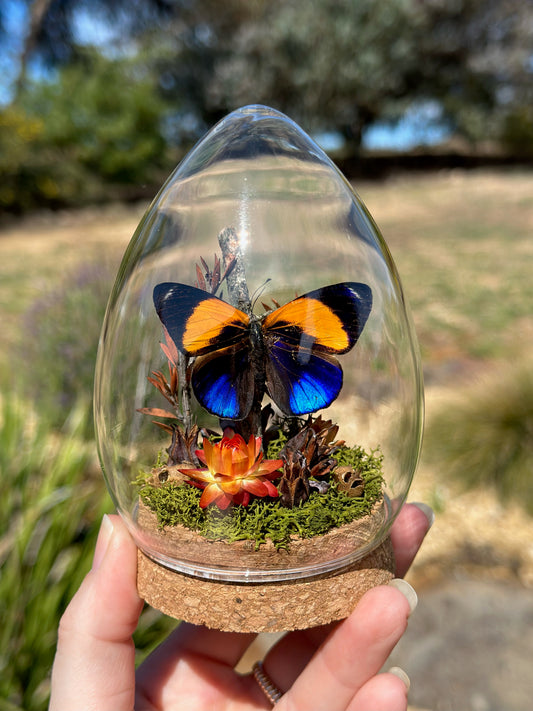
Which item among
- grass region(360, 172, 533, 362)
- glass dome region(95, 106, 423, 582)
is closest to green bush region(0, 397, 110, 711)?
glass dome region(95, 106, 423, 582)

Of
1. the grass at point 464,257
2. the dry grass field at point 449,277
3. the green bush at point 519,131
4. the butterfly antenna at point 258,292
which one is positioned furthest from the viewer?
the green bush at point 519,131

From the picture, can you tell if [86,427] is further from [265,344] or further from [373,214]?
[373,214]

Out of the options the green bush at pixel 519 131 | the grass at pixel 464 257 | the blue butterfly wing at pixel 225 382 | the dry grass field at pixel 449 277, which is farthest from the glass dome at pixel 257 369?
the green bush at pixel 519 131

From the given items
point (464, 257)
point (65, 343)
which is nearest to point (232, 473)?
point (65, 343)

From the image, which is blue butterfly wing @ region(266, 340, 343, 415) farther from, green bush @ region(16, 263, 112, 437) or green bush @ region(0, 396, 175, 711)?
green bush @ region(16, 263, 112, 437)

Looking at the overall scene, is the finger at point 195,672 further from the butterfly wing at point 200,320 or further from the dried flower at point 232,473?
the butterfly wing at point 200,320

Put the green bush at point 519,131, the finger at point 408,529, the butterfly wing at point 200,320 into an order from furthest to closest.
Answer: the green bush at point 519,131, the finger at point 408,529, the butterfly wing at point 200,320

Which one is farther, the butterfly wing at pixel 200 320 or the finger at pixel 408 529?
the finger at pixel 408 529

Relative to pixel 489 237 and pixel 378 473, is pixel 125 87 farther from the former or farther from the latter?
pixel 378 473

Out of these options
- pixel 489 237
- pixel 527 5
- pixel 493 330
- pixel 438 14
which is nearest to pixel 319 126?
pixel 438 14
